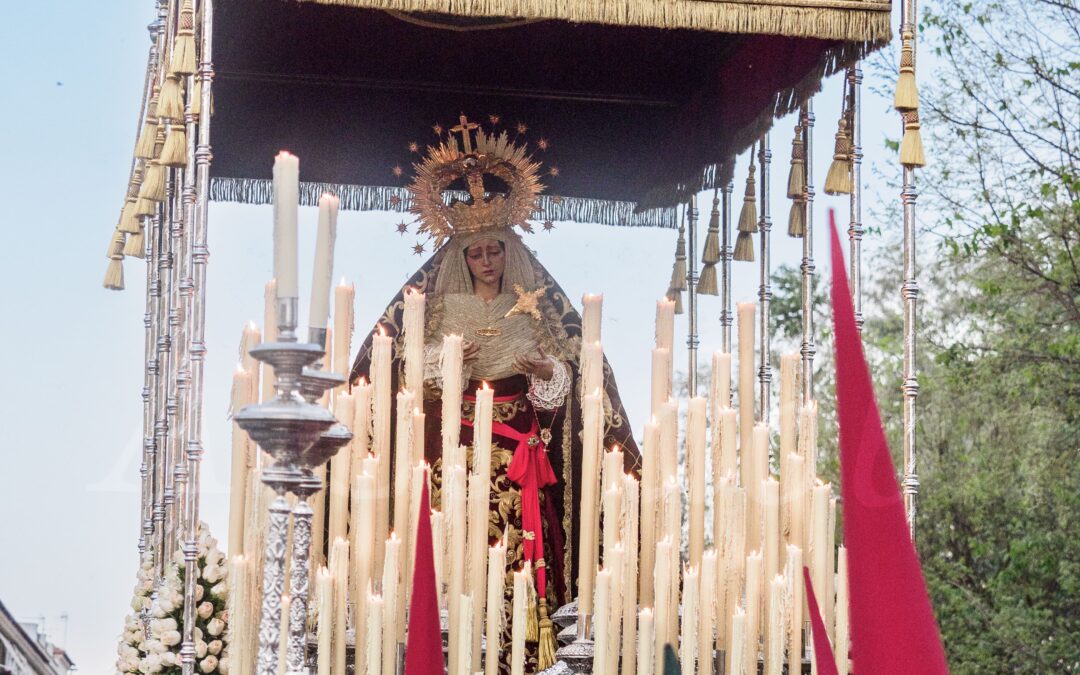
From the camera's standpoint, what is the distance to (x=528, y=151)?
7.18 m

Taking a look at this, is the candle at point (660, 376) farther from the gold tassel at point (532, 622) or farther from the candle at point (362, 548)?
the gold tassel at point (532, 622)

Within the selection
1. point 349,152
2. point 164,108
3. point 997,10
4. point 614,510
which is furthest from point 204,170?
point 997,10

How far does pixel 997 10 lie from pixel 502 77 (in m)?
7.19

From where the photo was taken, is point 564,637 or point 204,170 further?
point 564,637

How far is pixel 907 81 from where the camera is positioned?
5320 mm

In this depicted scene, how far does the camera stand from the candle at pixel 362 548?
461cm

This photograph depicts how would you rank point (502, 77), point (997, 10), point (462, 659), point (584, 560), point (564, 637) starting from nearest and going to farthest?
point (462, 659), point (584, 560), point (564, 637), point (502, 77), point (997, 10)

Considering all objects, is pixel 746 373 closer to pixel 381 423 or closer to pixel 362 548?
pixel 381 423

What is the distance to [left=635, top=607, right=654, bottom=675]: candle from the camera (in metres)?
4.55

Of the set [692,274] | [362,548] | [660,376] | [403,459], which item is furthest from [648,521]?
[692,274]

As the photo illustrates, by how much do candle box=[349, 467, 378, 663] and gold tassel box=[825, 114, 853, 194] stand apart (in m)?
2.11

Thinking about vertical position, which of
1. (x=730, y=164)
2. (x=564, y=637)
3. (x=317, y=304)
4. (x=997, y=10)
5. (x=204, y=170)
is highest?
(x=997, y=10)

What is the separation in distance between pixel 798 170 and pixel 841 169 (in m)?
0.63

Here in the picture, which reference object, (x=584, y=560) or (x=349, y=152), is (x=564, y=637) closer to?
(x=584, y=560)
